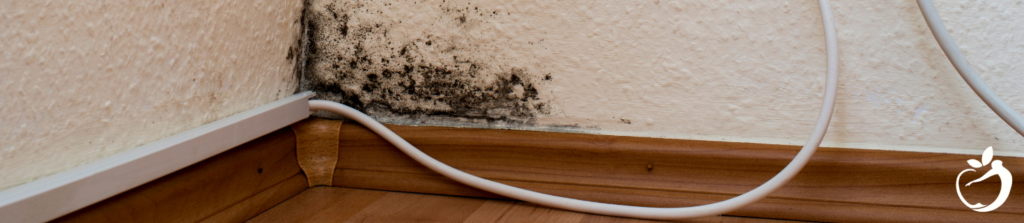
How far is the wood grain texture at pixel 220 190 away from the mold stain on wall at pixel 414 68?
83mm

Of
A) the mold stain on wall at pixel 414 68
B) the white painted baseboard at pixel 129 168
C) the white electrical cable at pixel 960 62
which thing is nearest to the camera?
the white painted baseboard at pixel 129 168

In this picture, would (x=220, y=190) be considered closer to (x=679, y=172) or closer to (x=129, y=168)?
(x=129, y=168)

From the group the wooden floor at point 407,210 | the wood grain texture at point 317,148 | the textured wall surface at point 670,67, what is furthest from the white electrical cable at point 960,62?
the wood grain texture at point 317,148

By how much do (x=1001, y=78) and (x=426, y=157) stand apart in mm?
505

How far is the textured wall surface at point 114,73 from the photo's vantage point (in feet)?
1.05

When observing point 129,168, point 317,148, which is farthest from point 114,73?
point 317,148

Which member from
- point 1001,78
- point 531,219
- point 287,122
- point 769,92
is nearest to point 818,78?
point 769,92

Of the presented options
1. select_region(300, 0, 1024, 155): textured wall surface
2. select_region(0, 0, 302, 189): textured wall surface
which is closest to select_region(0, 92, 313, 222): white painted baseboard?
select_region(0, 0, 302, 189): textured wall surface

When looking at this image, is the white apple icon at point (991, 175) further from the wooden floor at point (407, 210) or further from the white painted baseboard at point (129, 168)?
the white painted baseboard at point (129, 168)

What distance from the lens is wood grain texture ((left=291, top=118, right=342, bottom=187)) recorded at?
577 mm

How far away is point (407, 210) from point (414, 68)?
144 millimetres

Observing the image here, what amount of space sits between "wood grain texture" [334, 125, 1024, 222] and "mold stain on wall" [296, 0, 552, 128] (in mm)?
23

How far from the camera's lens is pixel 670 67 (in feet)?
1.71

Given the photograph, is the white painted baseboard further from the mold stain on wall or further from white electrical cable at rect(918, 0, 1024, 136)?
white electrical cable at rect(918, 0, 1024, 136)
